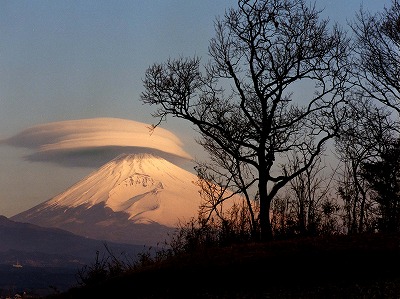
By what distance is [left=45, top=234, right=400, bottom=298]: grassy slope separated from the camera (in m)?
14.3

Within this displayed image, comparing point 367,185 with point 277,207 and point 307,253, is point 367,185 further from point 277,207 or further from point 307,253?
point 307,253

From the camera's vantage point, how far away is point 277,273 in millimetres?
15414

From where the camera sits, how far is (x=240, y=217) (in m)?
23.7

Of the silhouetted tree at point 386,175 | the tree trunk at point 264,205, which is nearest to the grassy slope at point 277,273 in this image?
the tree trunk at point 264,205

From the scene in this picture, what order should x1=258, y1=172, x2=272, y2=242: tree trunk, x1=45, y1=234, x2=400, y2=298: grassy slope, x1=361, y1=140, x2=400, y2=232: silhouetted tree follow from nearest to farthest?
1. x1=45, y1=234, x2=400, y2=298: grassy slope
2. x1=258, y1=172, x2=272, y2=242: tree trunk
3. x1=361, y1=140, x2=400, y2=232: silhouetted tree

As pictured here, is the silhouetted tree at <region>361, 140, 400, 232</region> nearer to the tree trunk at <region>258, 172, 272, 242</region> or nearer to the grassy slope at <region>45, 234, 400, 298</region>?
the tree trunk at <region>258, 172, 272, 242</region>

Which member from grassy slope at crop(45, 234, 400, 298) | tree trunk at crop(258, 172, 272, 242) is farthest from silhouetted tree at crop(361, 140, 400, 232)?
grassy slope at crop(45, 234, 400, 298)

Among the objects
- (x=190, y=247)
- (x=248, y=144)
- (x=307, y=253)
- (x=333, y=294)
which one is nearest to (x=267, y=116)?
(x=248, y=144)

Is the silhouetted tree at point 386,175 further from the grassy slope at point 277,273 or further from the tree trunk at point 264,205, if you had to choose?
the grassy slope at point 277,273

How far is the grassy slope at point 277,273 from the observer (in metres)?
14.3

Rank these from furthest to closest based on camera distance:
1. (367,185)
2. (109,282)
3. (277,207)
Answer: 1. (367,185)
2. (277,207)
3. (109,282)

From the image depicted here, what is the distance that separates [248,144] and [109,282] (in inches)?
463

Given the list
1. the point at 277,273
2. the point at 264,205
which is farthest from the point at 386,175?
the point at 277,273


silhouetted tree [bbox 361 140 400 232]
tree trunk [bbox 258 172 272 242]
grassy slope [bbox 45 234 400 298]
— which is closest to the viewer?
grassy slope [bbox 45 234 400 298]
